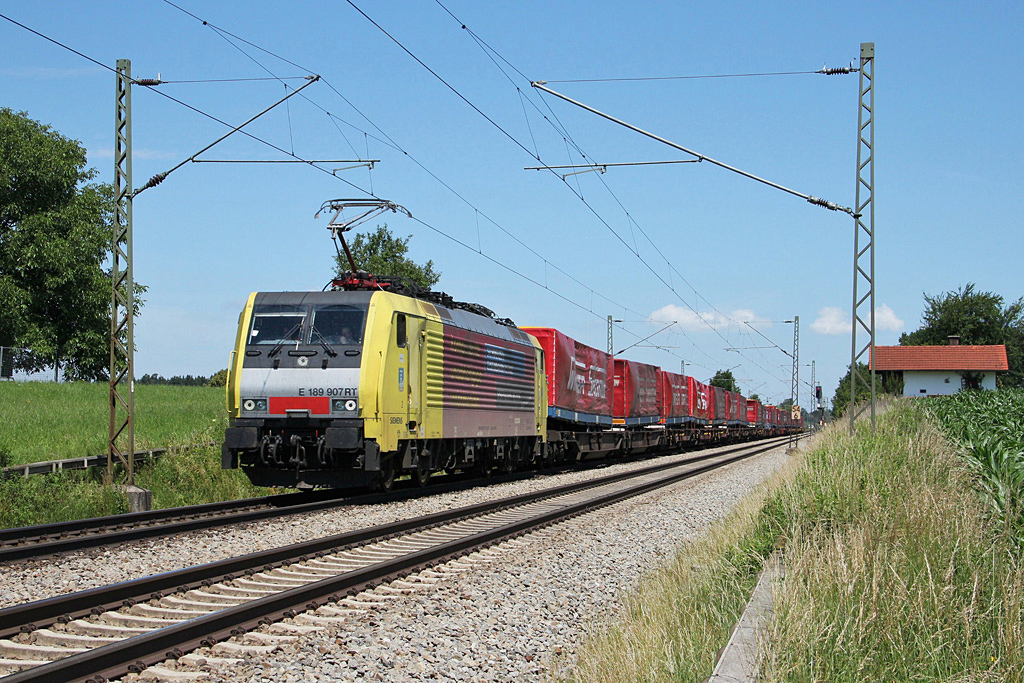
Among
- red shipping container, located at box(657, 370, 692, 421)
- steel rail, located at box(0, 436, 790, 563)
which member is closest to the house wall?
red shipping container, located at box(657, 370, 692, 421)

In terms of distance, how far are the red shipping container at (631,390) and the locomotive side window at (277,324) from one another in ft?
60.0

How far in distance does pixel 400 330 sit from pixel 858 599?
34.1ft

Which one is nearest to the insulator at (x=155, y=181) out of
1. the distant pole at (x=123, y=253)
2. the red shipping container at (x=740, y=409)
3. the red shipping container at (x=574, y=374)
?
the distant pole at (x=123, y=253)

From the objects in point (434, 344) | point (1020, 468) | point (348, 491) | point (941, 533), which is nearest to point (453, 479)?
point (348, 491)

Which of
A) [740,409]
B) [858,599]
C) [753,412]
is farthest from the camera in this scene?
[753,412]

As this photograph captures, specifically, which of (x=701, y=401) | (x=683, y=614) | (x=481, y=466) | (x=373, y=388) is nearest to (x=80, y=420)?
(x=481, y=466)

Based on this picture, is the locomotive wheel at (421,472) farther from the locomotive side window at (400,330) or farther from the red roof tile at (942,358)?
the red roof tile at (942,358)

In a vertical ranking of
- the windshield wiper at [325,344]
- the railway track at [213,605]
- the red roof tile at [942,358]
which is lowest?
the railway track at [213,605]

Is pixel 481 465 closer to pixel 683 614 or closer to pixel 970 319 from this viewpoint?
pixel 683 614

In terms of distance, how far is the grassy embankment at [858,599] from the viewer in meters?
4.68

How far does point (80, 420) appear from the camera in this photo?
26266mm

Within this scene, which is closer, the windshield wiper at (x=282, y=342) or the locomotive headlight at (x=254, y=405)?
the locomotive headlight at (x=254, y=405)

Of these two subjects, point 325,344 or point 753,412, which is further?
point 753,412

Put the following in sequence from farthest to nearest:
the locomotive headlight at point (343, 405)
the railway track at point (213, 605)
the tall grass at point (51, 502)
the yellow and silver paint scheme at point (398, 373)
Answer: the yellow and silver paint scheme at point (398, 373) < the locomotive headlight at point (343, 405) < the tall grass at point (51, 502) < the railway track at point (213, 605)
